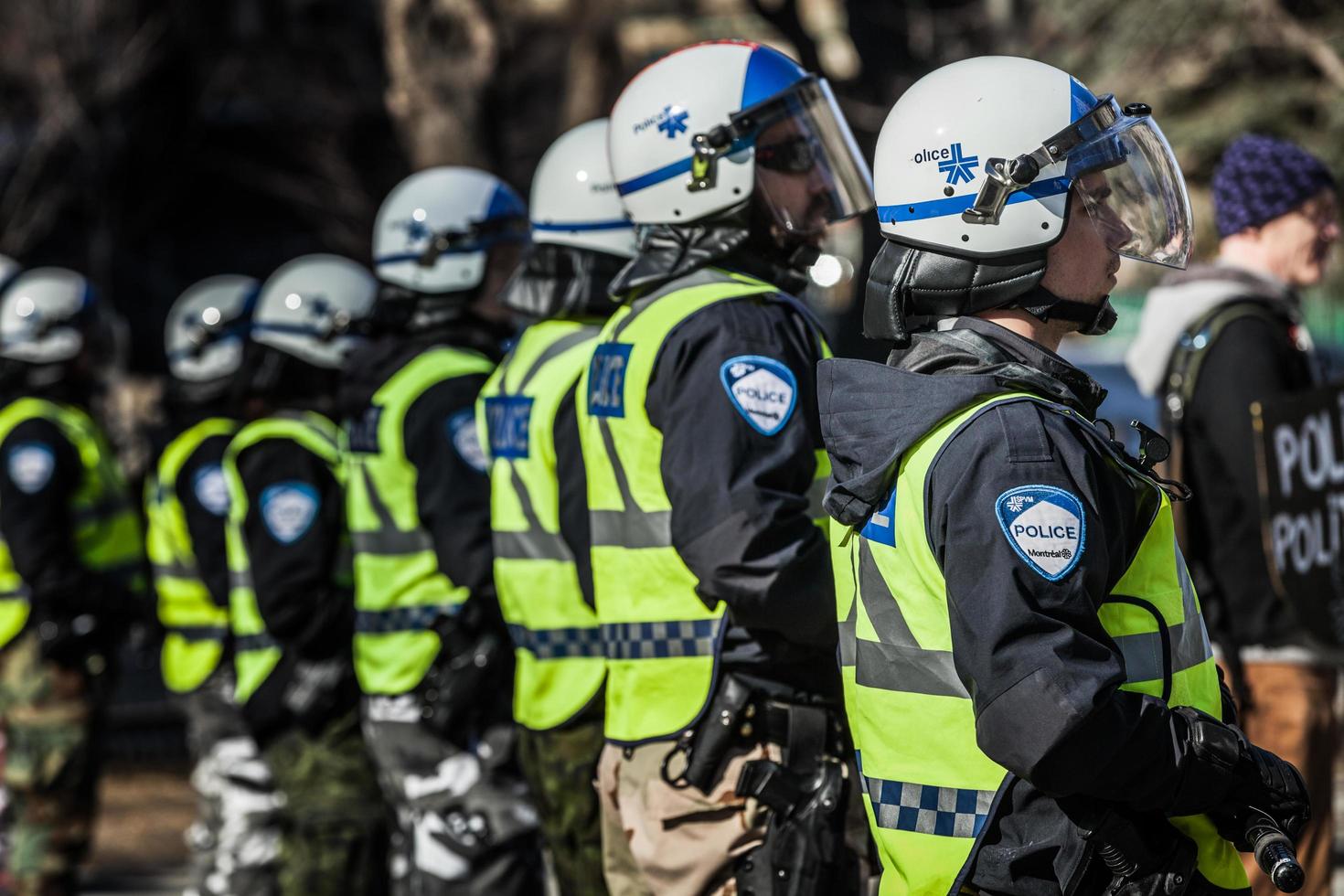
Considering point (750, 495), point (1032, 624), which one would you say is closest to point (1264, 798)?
point (1032, 624)

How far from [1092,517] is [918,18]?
9852 mm

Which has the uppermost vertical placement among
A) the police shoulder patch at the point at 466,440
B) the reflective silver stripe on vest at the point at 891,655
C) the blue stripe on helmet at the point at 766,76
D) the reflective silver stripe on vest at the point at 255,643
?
the blue stripe on helmet at the point at 766,76

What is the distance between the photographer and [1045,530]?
2.37m

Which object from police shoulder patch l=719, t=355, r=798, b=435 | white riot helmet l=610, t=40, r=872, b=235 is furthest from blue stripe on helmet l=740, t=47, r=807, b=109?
police shoulder patch l=719, t=355, r=798, b=435

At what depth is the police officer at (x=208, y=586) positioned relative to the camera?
20.9 ft

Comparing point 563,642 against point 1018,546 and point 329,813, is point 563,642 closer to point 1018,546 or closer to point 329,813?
point 329,813

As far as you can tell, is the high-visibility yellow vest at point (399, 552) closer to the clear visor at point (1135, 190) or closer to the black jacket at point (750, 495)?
the black jacket at point (750, 495)

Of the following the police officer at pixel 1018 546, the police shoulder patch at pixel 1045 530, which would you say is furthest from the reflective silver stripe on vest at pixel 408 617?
the police shoulder patch at pixel 1045 530

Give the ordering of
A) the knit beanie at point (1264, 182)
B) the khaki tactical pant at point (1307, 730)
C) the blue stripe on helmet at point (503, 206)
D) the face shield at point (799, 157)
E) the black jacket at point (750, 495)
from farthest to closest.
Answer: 1. the blue stripe on helmet at point (503, 206)
2. the knit beanie at point (1264, 182)
3. the khaki tactical pant at point (1307, 730)
4. the face shield at point (799, 157)
5. the black jacket at point (750, 495)

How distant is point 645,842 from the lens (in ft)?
12.0

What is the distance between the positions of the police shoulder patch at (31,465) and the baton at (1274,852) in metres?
A: 5.23

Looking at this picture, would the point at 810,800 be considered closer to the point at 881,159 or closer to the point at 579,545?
the point at 579,545

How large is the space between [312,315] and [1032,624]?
4.45 metres

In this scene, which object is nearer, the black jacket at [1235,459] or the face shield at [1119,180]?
the face shield at [1119,180]
